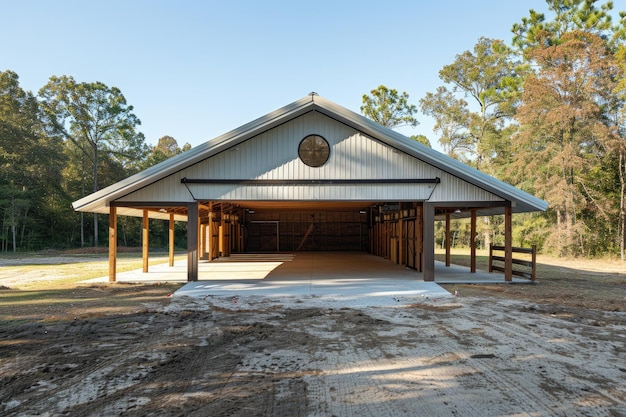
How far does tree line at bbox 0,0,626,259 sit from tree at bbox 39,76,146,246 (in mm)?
101

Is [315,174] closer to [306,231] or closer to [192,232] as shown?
[192,232]

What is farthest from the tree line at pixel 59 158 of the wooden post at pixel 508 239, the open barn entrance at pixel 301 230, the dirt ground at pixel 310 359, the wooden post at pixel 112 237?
the wooden post at pixel 508 239

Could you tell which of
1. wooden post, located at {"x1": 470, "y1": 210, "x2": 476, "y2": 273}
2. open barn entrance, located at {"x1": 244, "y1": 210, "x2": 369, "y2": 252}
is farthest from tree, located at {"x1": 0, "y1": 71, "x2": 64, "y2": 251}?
wooden post, located at {"x1": 470, "y1": 210, "x2": 476, "y2": 273}

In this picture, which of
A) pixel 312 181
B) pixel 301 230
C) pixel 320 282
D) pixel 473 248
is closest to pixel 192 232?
pixel 312 181

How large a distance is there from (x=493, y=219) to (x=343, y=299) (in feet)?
95.7

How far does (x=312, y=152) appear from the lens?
11.3 meters

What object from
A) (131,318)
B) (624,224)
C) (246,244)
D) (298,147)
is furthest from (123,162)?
(624,224)

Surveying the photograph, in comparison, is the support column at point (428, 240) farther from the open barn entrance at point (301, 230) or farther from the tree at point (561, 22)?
the tree at point (561, 22)

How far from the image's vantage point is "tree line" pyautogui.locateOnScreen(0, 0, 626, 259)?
23.8m

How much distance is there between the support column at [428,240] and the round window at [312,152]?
3278 millimetres

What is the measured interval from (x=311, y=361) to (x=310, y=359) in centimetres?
8

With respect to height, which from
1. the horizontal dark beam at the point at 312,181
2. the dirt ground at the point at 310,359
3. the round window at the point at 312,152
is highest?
the round window at the point at 312,152

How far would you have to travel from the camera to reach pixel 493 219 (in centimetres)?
3425

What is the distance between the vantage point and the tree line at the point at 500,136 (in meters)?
23.8
